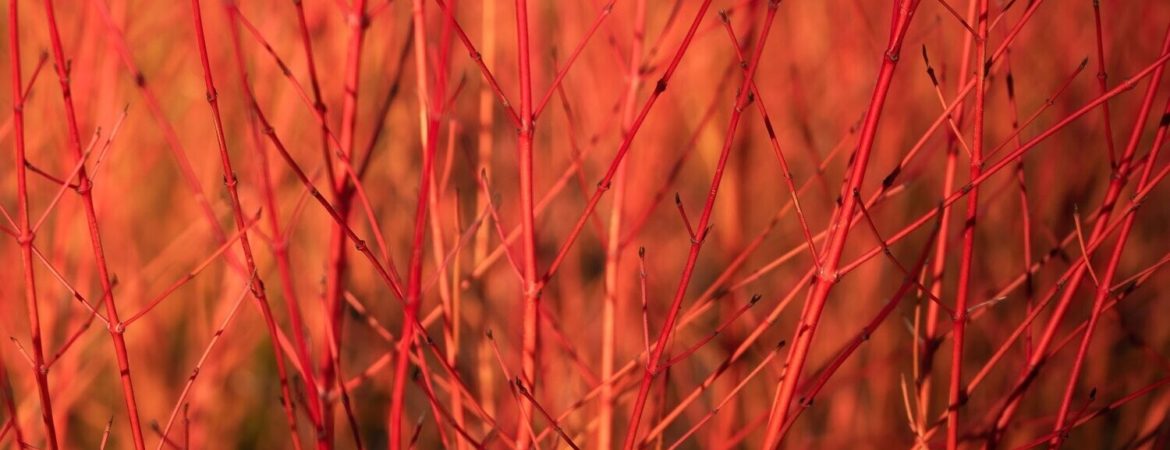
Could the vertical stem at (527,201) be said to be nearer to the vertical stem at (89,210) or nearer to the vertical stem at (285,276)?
the vertical stem at (285,276)

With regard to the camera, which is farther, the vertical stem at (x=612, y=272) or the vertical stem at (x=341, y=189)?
the vertical stem at (x=612, y=272)

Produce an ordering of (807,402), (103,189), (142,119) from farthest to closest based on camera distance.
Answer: (142,119), (103,189), (807,402)

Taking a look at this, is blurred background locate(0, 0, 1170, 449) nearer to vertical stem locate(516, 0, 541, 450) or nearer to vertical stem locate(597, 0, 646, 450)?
vertical stem locate(597, 0, 646, 450)

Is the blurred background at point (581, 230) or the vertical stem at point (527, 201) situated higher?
the blurred background at point (581, 230)

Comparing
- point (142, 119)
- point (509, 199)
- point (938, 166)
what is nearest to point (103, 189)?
point (142, 119)

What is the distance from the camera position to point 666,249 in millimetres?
2582

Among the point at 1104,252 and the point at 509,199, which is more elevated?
the point at 509,199

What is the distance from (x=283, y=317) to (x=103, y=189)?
727 mm

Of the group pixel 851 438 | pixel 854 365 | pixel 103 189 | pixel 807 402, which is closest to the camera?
pixel 807 402

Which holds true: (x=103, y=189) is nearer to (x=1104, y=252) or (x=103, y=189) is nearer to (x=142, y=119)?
(x=142, y=119)

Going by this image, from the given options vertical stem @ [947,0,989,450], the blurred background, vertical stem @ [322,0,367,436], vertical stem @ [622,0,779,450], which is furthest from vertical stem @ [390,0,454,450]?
the blurred background

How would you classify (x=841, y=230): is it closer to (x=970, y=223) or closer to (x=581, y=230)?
(x=970, y=223)

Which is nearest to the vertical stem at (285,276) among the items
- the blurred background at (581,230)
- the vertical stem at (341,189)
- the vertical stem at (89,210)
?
the vertical stem at (341,189)

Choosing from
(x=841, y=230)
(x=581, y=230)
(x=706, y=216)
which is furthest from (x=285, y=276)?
(x=581, y=230)
